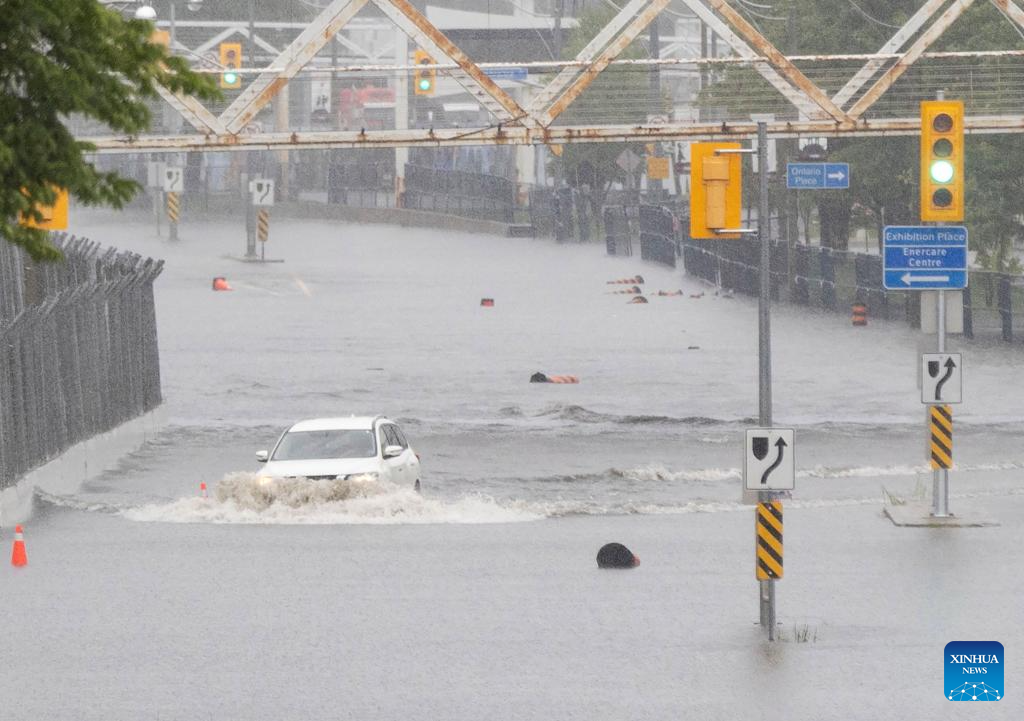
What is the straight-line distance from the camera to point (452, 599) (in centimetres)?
1877

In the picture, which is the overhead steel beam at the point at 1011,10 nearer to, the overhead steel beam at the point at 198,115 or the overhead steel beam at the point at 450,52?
the overhead steel beam at the point at 450,52

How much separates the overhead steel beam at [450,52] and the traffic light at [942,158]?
8367mm

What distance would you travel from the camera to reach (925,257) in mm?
23859

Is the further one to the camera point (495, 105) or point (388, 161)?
point (388, 161)

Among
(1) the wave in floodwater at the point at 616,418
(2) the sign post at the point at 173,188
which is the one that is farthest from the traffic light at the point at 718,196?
(2) the sign post at the point at 173,188

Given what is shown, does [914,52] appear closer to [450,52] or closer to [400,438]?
[450,52]

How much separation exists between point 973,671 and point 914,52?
18.3 meters

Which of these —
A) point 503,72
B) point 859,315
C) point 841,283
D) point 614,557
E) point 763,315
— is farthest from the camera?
point 841,283

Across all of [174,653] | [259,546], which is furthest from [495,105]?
[174,653]

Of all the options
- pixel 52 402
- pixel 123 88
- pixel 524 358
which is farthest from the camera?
pixel 524 358

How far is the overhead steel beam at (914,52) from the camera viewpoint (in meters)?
31.1

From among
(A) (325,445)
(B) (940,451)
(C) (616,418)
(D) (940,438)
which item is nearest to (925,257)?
(D) (940,438)

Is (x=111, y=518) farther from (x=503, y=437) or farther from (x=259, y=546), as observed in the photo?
(x=503, y=437)

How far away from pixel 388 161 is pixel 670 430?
65394mm
